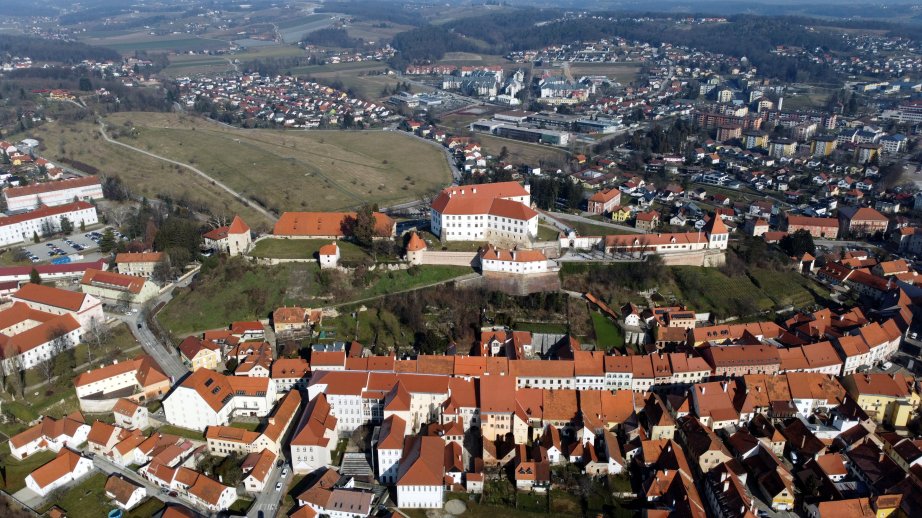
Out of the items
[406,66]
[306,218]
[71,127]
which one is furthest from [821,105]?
[71,127]

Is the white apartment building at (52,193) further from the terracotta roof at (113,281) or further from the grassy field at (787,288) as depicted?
the grassy field at (787,288)

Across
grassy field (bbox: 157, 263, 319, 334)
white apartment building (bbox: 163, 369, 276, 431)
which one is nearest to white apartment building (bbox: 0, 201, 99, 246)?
grassy field (bbox: 157, 263, 319, 334)

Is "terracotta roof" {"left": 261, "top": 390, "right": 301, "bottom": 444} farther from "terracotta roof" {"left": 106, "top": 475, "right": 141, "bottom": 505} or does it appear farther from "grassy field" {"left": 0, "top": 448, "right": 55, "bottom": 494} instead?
"grassy field" {"left": 0, "top": 448, "right": 55, "bottom": 494}

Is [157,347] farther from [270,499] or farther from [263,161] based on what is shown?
[263,161]

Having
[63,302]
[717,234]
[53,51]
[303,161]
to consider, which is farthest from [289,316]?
[53,51]

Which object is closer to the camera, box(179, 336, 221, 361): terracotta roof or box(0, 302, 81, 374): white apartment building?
box(0, 302, 81, 374): white apartment building

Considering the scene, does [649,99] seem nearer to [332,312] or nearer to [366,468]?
[332,312]

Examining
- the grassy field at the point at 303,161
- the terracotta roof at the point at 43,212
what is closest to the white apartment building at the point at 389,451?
the grassy field at the point at 303,161

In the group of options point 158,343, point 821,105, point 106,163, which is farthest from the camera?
point 821,105
